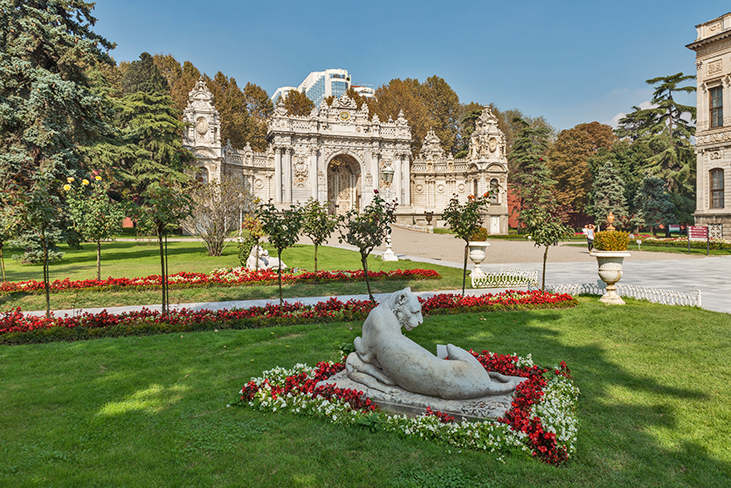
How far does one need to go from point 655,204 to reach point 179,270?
1737 inches

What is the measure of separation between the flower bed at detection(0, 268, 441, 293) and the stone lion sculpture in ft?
31.2

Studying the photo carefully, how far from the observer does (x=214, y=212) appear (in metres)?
21.4

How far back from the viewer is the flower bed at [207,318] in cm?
789

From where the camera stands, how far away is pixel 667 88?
41594 mm

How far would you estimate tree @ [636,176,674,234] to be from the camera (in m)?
40.2

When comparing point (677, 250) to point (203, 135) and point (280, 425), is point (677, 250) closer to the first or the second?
point (280, 425)

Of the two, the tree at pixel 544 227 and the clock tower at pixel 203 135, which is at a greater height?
the clock tower at pixel 203 135

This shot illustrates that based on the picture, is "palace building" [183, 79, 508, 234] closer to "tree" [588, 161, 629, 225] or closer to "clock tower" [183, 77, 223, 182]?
"clock tower" [183, 77, 223, 182]

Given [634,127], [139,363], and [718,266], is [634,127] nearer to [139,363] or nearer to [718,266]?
[718,266]

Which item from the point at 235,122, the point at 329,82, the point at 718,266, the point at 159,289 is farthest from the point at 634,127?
the point at 329,82

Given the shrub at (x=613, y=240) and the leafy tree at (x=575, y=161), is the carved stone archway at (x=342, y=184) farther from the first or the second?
the shrub at (x=613, y=240)

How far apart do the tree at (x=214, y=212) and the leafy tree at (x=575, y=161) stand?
46279mm

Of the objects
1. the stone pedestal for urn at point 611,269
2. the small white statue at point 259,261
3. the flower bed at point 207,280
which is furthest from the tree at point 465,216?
the small white statue at point 259,261

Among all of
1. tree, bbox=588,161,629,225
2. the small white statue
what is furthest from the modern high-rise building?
the small white statue
